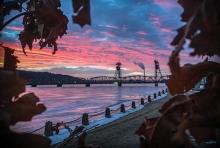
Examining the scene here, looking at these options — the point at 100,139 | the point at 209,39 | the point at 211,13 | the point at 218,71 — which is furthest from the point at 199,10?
the point at 100,139

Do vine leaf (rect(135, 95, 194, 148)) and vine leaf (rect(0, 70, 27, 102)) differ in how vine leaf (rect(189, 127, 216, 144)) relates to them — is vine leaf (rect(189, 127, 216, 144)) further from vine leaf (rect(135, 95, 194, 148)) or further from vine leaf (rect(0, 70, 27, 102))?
vine leaf (rect(0, 70, 27, 102))

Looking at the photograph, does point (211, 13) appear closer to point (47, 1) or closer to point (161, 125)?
point (161, 125)

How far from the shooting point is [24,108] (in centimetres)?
63

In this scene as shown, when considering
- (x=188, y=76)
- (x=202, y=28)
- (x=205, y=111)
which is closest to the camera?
(x=202, y=28)

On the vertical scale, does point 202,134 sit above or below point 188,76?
below

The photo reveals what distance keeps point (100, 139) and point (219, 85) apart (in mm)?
11987

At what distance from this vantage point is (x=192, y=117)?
646mm

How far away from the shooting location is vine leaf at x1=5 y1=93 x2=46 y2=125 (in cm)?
61

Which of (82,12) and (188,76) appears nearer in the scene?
(82,12)

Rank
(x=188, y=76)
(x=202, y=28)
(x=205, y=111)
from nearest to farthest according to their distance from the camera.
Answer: (x=202, y=28) → (x=205, y=111) → (x=188, y=76)

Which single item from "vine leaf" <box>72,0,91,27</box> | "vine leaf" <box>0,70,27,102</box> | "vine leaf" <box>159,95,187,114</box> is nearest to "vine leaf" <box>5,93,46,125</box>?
"vine leaf" <box>0,70,27,102</box>

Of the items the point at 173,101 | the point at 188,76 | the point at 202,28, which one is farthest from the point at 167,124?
the point at 202,28

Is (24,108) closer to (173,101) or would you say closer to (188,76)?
(173,101)

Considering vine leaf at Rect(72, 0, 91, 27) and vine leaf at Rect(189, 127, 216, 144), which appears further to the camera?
vine leaf at Rect(189, 127, 216, 144)
